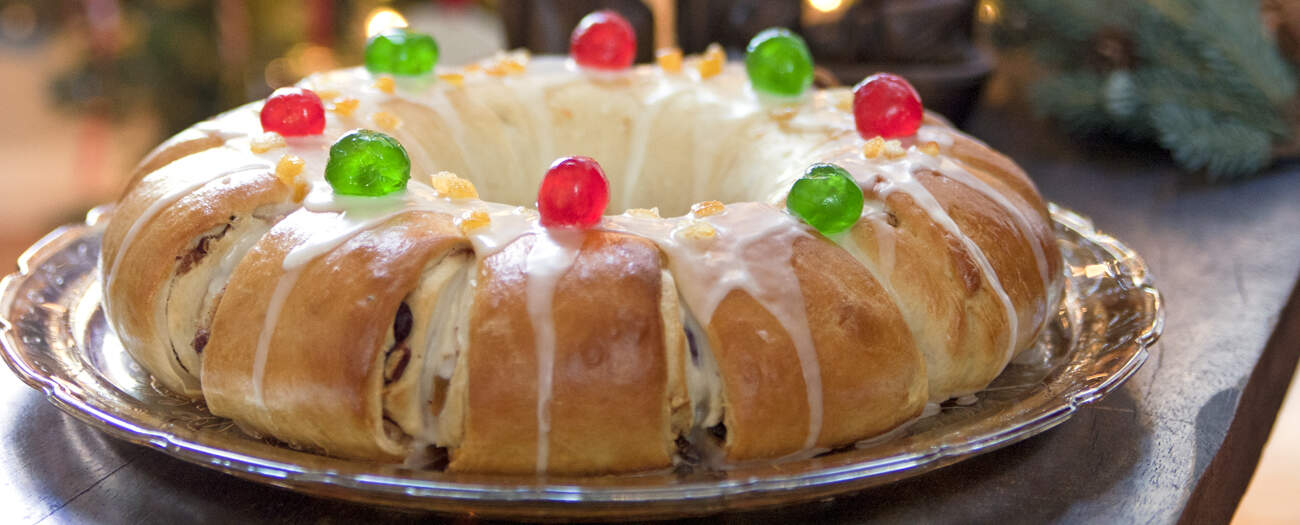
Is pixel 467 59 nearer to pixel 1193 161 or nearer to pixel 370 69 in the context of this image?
pixel 370 69

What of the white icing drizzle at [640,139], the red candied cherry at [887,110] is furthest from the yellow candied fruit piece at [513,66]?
the red candied cherry at [887,110]

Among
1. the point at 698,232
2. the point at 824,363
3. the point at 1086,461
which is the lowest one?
the point at 1086,461

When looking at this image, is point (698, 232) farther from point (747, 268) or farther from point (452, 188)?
point (452, 188)

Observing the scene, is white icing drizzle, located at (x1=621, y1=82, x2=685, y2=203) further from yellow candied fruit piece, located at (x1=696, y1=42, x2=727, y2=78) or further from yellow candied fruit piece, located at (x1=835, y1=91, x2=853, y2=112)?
yellow candied fruit piece, located at (x1=835, y1=91, x2=853, y2=112)

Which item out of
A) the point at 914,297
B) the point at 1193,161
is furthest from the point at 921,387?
the point at 1193,161

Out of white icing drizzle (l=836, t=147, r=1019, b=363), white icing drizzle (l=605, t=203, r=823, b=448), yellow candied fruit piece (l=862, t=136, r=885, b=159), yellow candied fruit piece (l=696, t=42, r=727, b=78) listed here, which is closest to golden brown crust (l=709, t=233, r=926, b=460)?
white icing drizzle (l=605, t=203, r=823, b=448)

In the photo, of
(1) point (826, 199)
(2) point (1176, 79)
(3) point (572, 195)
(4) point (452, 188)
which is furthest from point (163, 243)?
(2) point (1176, 79)

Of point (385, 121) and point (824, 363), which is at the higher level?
point (385, 121)
